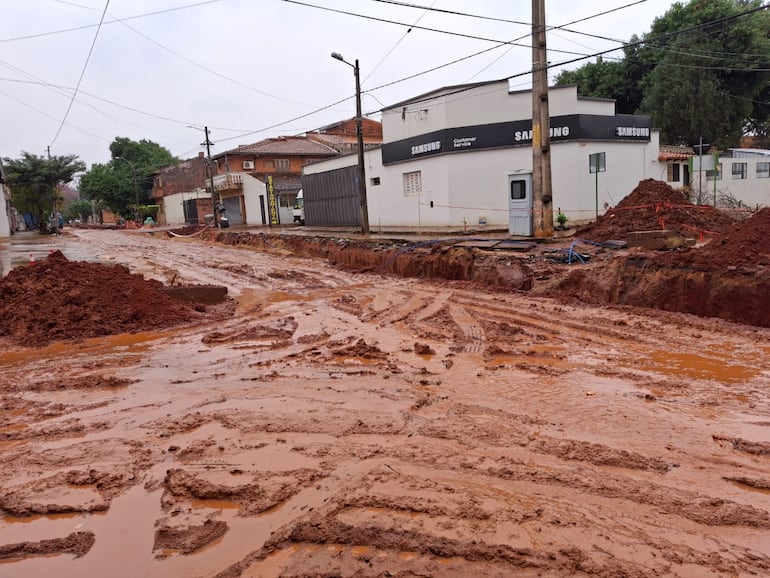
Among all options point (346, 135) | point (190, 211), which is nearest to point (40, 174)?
point (190, 211)

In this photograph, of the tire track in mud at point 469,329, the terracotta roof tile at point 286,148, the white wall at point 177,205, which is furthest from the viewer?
the white wall at point 177,205

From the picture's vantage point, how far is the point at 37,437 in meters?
4.92

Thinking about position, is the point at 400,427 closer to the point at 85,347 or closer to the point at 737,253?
the point at 85,347

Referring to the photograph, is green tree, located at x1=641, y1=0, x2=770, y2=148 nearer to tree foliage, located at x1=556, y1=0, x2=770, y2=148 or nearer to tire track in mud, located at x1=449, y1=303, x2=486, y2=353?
tree foliage, located at x1=556, y1=0, x2=770, y2=148

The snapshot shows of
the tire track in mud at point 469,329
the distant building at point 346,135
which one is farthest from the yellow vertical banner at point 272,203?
the tire track in mud at point 469,329

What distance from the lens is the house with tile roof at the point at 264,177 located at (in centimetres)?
4119

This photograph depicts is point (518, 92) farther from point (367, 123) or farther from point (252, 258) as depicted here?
point (367, 123)

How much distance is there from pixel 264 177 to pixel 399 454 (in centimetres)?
4366

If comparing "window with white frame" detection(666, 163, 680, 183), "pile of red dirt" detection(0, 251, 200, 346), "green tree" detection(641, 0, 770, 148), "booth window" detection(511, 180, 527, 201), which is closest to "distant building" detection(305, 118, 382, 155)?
"green tree" detection(641, 0, 770, 148)

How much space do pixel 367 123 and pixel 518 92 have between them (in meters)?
31.0

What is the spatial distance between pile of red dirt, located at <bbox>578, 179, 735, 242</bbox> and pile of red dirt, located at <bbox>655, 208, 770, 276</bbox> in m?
4.26

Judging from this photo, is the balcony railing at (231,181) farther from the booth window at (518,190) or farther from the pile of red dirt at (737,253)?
the pile of red dirt at (737,253)

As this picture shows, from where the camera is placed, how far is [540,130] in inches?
564

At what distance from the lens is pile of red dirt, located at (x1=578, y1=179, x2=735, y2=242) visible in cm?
1413
